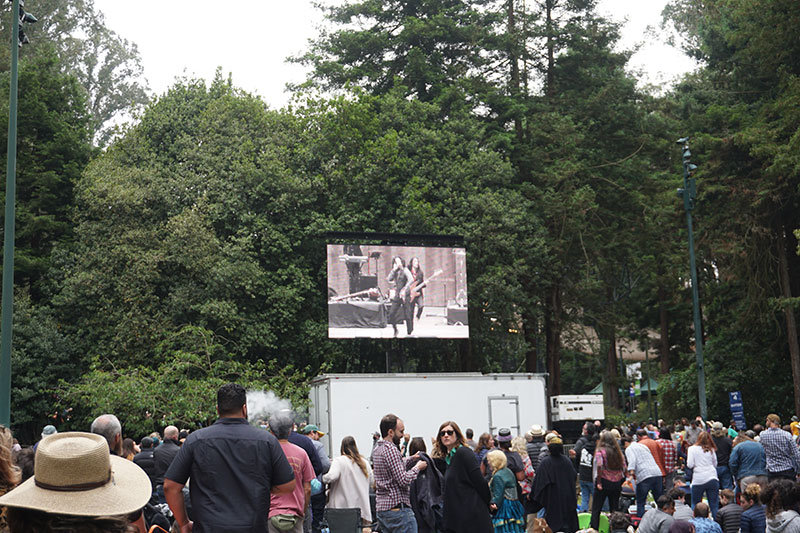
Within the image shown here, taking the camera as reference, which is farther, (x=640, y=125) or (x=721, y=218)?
(x=640, y=125)

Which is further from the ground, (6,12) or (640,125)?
(6,12)

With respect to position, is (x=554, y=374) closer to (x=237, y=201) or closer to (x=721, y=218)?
(x=721, y=218)

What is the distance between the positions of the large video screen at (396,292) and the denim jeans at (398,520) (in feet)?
57.8

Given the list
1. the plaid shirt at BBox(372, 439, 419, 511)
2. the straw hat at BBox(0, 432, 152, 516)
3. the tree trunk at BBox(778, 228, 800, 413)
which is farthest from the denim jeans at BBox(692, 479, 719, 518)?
the tree trunk at BBox(778, 228, 800, 413)

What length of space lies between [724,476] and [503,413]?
265 inches

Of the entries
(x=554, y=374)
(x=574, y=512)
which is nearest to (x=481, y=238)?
(x=554, y=374)

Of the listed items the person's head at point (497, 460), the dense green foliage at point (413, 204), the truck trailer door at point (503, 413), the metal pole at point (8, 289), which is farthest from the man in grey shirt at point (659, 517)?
the dense green foliage at point (413, 204)

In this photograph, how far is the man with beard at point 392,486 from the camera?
10406 mm

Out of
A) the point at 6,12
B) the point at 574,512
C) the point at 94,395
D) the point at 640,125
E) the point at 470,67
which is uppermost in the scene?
the point at 6,12

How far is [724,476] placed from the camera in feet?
60.2

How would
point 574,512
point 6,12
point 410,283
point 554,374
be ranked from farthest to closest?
point 6,12 < point 554,374 < point 410,283 < point 574,512

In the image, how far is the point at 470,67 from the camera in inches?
1608

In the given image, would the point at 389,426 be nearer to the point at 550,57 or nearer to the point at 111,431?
the point at 111,431

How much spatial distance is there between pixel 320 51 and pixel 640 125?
14.3m
